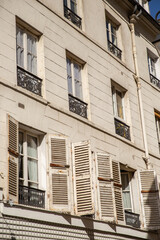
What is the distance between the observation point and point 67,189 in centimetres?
1057

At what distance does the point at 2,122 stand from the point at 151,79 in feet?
30.2

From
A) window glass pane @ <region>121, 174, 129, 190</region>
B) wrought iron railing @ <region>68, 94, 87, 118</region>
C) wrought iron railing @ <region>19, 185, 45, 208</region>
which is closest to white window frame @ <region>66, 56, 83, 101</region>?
wrought iron railing @ <region>68, 94, 87, 118</region>

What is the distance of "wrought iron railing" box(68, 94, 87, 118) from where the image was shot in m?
12.4

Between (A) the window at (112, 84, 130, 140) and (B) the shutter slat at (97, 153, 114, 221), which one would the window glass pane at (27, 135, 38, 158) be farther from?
(A) the window at (112, 84, 130, 140)

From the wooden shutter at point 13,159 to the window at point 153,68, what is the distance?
905 cm

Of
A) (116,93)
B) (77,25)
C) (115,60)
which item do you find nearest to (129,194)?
(116,93)

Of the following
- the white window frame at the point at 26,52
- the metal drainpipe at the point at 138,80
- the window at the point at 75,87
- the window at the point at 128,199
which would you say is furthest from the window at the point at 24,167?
the metal drainpipe at the point at 138,80

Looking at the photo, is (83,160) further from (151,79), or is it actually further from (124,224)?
(151,79)

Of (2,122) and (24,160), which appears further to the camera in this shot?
(24,160)

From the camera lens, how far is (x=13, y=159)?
31.2 feet

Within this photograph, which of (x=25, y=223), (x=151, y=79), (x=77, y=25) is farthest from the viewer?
(x=151, y=79)

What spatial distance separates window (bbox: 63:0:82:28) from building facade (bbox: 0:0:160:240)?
0.10 ft

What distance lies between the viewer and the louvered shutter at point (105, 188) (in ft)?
37.9

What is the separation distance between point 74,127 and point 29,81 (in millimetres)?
1801
